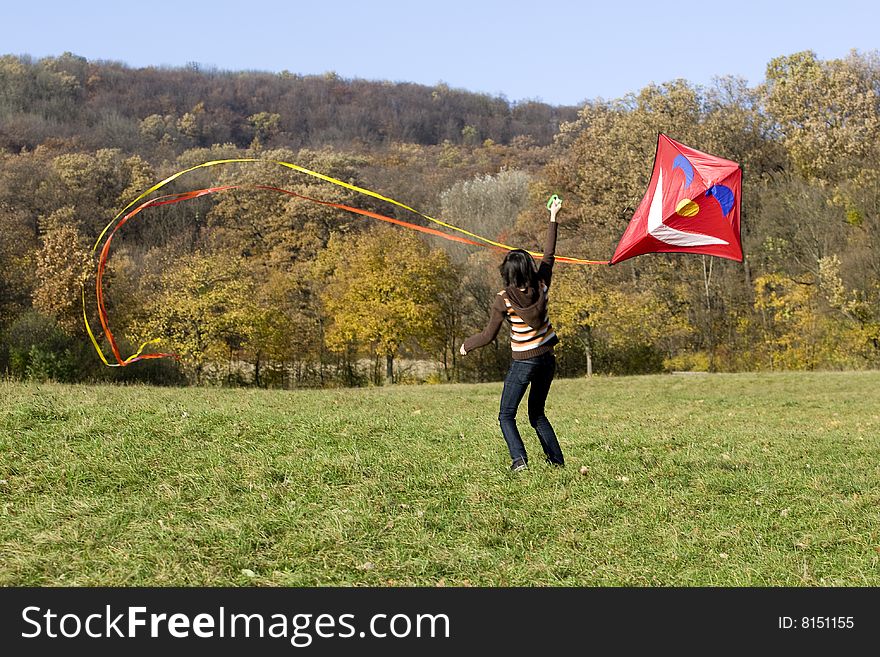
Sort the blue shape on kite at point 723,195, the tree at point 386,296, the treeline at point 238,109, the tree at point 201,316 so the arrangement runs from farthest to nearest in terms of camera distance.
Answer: the treeline at point 238,109 < the tree at point 386,296 < the tree at point 201,316 < the blue shape on kite at point 723,195

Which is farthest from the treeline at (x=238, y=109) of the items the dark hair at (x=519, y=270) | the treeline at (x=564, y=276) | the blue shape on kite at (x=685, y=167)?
the dark hair at (x=519, y=270)

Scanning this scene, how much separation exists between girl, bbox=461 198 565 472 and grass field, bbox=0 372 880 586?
68cm

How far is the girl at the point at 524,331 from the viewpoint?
28.8ft

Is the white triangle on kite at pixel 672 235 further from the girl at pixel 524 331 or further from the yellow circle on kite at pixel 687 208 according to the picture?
the girl at pixel 524 331

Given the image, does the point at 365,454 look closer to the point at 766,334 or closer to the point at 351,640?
the point at 351,640

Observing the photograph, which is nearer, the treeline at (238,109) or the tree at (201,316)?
the tree at (201,316)

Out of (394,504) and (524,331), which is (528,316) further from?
(394,504)

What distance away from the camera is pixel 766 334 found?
47500 millimetres

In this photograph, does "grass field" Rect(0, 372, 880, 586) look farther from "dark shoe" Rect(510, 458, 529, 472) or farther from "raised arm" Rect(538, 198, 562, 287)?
"raised arm" Rect(538, 198, 562, 287)

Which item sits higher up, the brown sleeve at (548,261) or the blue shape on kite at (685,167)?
the blue shape on kite at (685,167)

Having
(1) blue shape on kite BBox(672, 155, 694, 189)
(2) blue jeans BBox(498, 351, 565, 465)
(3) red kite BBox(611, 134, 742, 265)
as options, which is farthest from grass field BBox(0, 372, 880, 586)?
(1) blue shape on kite BBox(672, 155, 694, 189)

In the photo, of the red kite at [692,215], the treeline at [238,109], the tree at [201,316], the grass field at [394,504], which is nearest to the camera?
the grass field at [394,504]

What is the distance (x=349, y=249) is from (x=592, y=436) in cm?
4299

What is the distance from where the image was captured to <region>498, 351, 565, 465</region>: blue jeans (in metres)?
8.94
